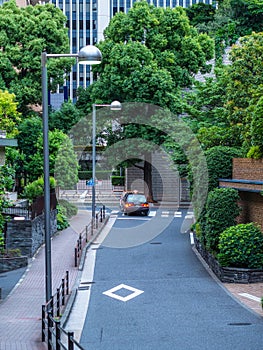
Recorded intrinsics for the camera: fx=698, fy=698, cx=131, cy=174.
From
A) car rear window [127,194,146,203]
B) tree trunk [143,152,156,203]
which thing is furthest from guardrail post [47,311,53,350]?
tree trunk [143,152,156,203]

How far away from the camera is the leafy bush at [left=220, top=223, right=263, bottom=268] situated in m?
22.5

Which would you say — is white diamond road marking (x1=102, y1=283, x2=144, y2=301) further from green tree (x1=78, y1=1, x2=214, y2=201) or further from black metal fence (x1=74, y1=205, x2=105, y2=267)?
green tree (x1=78, y1=1, x2=214, y2=201)

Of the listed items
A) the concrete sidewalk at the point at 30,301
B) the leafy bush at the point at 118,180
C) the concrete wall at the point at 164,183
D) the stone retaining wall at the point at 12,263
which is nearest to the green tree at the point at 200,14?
the leafy bush at the point at 118,180

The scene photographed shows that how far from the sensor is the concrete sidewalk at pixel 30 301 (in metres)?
14.8

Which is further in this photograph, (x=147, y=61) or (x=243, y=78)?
(x=147, y=61)

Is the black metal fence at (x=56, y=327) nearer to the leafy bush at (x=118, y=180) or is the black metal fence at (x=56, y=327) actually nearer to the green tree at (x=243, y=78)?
the green tree at (x=243, y=78)

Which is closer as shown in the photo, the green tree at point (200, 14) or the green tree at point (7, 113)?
the green tree at point (7, 113)

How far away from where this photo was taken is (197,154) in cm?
3366

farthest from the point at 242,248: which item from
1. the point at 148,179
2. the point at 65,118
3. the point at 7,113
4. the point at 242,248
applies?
the point at 148,179

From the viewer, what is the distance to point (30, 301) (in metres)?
20.0

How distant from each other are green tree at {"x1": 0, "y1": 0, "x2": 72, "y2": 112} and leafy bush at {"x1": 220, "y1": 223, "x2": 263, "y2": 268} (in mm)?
30308

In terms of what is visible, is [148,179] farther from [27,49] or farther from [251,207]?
[251,207]

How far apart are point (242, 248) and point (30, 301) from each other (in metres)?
7.11

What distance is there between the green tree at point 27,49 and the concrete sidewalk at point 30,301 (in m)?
19.1
